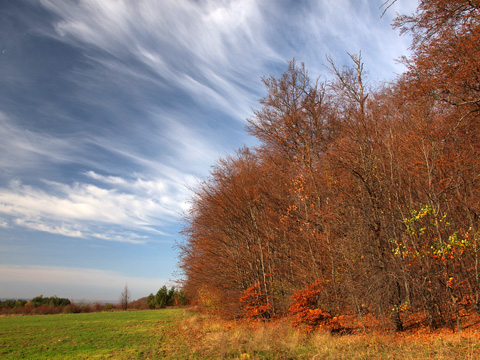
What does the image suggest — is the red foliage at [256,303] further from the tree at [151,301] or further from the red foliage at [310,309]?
the tree at [151,301]

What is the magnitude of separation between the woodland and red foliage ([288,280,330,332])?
4cm

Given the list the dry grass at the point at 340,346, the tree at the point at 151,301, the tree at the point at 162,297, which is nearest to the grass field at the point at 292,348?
the dry grass at the point at 340,346

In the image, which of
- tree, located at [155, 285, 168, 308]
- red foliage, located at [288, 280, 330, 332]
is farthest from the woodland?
tree, located at [155, 285, 168, 308]

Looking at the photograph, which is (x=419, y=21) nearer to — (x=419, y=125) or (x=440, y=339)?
(x=419, y=125)

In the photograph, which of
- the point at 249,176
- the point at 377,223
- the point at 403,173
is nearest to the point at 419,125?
the point at 403,173

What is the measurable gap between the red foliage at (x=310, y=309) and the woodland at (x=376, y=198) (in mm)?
45

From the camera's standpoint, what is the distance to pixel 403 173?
9.73 metres

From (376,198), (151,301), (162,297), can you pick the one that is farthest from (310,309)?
(151,301)

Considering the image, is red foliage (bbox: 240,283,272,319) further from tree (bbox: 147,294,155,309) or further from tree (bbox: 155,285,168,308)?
tree (bbox: 147,294,155,309)

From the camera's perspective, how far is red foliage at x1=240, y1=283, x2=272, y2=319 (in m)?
13.6

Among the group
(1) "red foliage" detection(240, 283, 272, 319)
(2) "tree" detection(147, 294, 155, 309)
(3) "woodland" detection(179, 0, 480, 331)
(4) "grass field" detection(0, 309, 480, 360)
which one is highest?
(3) "woodland" detection(179, 0, 480, 331)

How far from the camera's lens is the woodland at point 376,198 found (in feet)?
26.2

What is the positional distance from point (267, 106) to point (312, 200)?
584 centimetres

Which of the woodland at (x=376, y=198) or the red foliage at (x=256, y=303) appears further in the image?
the red foliage at (x=256, y=303)
